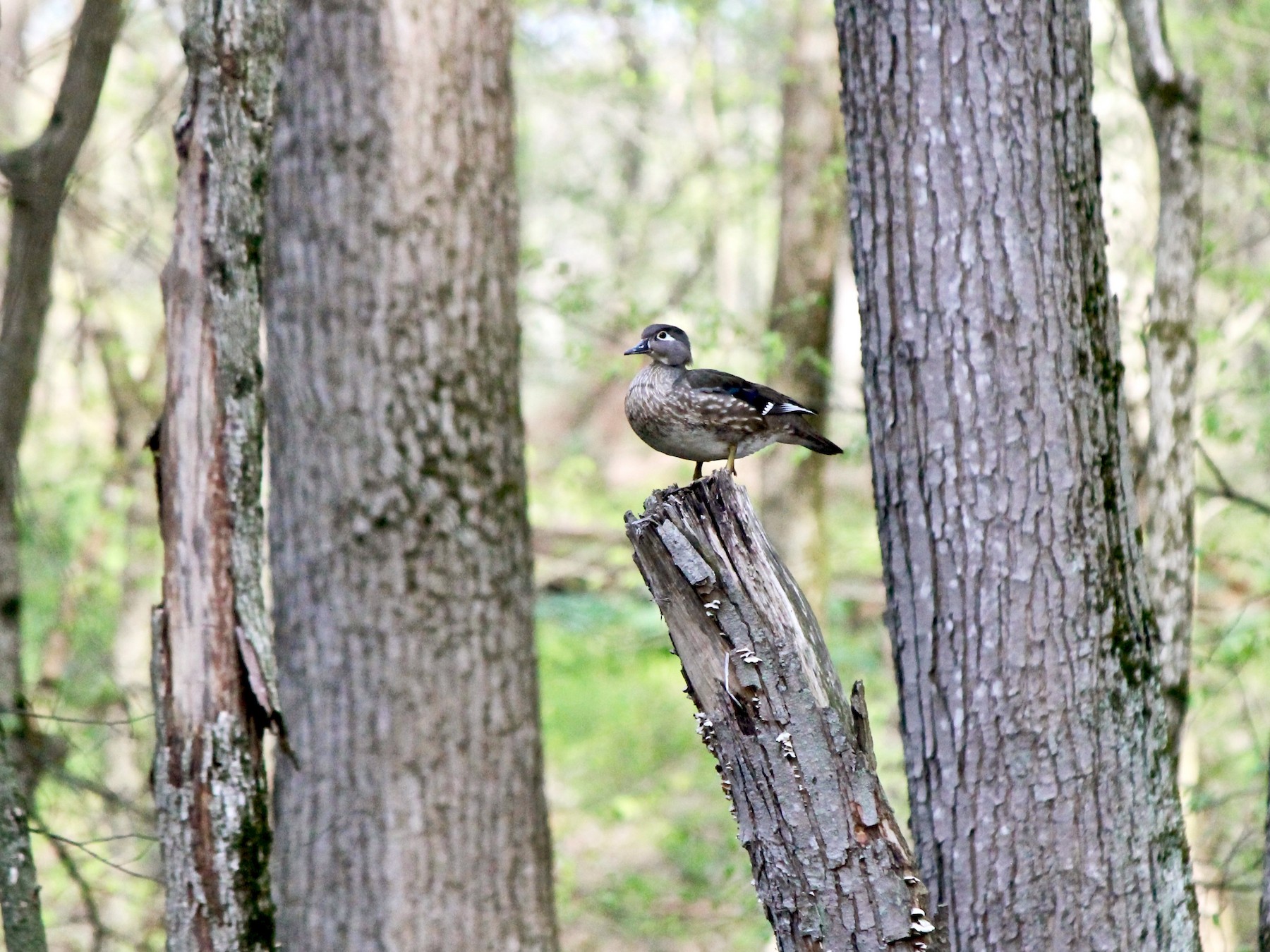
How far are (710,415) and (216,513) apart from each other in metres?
1.61

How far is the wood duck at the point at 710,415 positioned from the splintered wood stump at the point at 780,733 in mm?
962

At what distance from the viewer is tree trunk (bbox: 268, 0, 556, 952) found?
4.89 m

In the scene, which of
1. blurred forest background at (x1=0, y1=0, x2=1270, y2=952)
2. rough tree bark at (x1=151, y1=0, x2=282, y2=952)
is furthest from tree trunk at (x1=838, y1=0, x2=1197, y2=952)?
rough tree bark at (x1=151, y1=0, x2=282, y2=952)

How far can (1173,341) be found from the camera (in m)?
5.02

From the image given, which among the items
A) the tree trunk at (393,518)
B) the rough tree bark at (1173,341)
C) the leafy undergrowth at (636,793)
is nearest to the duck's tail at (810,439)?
the tree trunk at (393,518)

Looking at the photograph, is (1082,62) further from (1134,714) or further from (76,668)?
(76,668)

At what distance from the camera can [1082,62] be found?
11.6 ft

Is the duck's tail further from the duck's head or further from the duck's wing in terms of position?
the duck's head

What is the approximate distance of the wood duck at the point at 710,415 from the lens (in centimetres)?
399

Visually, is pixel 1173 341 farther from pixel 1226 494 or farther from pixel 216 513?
pixel 216 513

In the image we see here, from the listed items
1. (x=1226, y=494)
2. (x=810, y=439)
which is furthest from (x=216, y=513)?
(x=1226, y=494)

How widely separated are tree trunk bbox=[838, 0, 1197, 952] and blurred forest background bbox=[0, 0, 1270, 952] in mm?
1548

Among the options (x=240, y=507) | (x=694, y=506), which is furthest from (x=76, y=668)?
(x=694, y=506)

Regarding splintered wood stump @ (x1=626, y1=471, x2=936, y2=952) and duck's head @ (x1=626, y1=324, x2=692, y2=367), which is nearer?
splintered wood stump @ (x1=626, y1=471, x2=936, y2=952)
